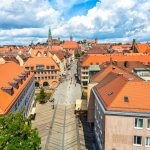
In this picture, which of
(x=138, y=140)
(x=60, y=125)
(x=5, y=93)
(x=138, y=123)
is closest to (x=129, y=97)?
(x=138, y=123)

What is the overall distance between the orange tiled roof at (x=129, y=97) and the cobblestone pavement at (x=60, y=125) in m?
15.9

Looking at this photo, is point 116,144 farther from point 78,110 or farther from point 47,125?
point 78,110

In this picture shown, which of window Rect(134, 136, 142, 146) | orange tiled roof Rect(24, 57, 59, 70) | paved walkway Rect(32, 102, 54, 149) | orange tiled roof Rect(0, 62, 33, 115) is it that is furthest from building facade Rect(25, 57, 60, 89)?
window Rect(134, 136, 142, 146)

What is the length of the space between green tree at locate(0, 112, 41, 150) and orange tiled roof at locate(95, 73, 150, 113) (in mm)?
15887

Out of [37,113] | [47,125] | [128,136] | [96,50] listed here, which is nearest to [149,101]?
[128,136]

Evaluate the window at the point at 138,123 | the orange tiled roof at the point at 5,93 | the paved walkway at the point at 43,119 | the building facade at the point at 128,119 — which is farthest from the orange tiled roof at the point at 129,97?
the paved walkway at the point at 43,119

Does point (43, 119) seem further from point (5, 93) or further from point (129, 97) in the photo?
point (129, 97)

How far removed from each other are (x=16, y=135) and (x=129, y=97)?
20.7m

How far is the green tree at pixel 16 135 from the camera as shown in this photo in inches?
1304

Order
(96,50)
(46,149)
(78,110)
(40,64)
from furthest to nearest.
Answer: (96,50)
(40,64)
(78,110)
(46,149)

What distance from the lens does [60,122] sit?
74250mm

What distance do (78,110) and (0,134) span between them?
1949 inches

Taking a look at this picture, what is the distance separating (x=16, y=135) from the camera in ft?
114

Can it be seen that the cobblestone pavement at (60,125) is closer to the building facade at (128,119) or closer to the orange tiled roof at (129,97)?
the building facade at (128,119)
